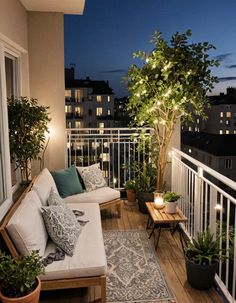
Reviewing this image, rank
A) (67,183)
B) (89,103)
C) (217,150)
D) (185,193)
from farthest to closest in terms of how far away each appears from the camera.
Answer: (217,150) → (89,103) → (67,183) → (185,193)

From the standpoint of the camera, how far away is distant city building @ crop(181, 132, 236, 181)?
24.0 m

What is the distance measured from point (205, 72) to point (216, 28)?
534 inches

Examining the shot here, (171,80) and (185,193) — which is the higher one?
(171,80)

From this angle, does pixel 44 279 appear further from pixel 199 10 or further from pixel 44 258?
pixel 199 10

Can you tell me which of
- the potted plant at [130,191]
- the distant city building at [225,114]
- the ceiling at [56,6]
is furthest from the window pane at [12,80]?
the distant city building at [225,114]

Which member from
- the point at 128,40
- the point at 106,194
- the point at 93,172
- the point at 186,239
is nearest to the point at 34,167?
the point at 93,172

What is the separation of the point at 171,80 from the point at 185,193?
4.86 ft

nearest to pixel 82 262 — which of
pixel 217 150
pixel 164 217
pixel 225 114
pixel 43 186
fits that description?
pixel 43 186

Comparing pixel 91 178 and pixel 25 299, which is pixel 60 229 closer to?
pixel 25 299

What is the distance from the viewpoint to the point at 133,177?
17.7ft

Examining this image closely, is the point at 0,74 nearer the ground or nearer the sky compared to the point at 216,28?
nearer the ground

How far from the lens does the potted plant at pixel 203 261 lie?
273 cm

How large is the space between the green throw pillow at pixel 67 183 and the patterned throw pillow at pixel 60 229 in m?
1.35

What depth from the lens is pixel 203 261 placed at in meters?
2.76
